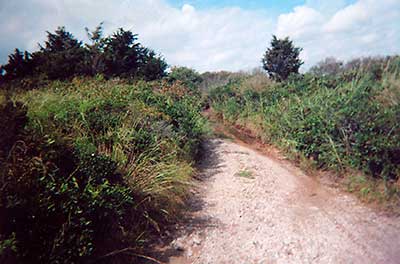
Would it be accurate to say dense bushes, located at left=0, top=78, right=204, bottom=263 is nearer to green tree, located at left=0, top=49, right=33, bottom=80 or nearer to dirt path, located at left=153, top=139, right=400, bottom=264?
dirt path, located at left=153, top=139, right=400, bottom=264

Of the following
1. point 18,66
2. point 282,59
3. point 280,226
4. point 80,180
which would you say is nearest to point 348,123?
point 280,226

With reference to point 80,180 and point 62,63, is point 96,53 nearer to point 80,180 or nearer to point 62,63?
point 62,63

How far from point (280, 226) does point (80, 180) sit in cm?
258

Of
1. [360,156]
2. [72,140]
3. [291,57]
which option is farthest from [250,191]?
[291,57]

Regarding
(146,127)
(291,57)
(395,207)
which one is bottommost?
(395,207)

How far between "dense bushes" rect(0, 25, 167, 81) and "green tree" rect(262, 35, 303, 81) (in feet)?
17.4

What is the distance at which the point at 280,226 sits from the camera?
11.3 ft

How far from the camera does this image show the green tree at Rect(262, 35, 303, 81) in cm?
1229

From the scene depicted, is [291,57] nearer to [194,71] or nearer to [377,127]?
[194,71]

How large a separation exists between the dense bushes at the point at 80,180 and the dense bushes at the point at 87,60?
5109mm

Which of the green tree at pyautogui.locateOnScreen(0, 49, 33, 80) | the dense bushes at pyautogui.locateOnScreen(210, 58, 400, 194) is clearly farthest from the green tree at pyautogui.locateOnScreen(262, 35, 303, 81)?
the green tree at pyautogui.locateOnScreen(0, 49, 33, 80)

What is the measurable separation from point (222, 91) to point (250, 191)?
741 centimetres

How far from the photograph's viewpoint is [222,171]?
220 inches

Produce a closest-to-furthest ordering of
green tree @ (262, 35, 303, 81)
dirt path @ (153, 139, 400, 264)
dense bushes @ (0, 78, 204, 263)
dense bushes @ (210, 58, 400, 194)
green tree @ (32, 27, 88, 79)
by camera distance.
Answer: dense bushes @ (0, 78, 204, 263)
dirt path @ (153, 139, 400, 264)
dense bushes @ (210, 58, 400, 194)
green tree @ (32, 27, 88, 79)
green tree @ (262, 35, 303, 81)
